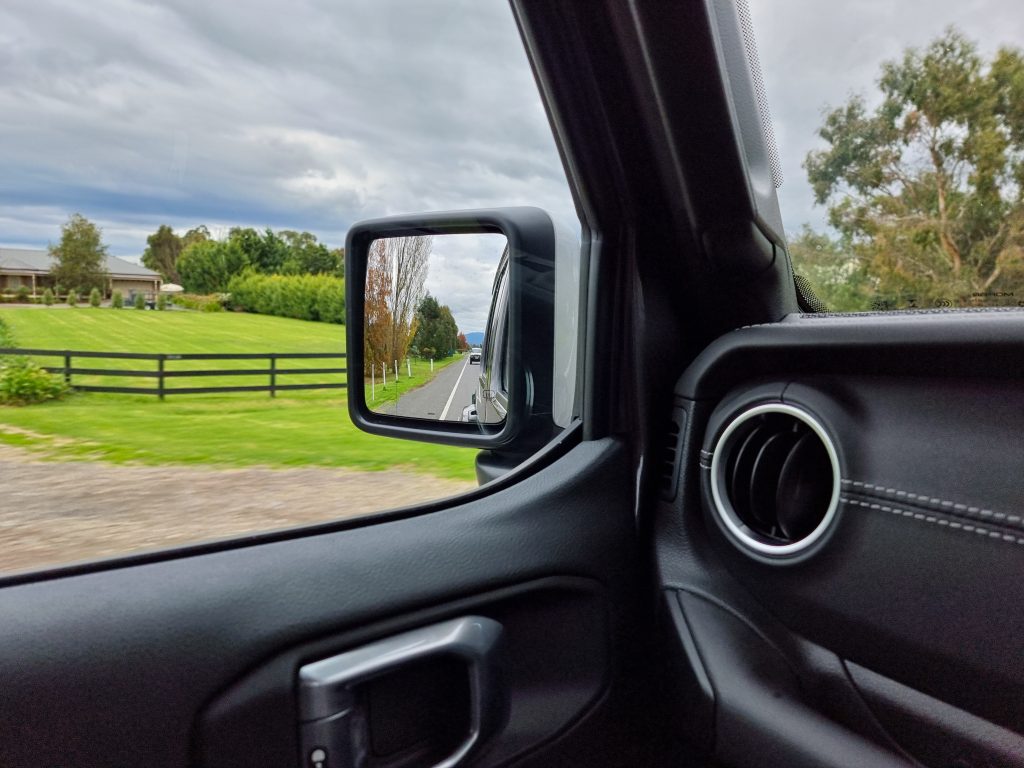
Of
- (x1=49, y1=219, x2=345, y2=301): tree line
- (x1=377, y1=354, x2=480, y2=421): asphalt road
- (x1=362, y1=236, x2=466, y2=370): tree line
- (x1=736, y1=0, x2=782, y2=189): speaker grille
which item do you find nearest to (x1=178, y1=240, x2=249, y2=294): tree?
(x1=49, y1=219, x2=345, y2=301): tree line

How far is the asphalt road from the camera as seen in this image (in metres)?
1.98

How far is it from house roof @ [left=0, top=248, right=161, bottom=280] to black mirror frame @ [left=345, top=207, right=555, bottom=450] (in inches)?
19.9

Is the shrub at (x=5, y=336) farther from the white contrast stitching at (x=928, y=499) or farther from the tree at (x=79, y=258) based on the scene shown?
the white contrast stitching at (x=928, y=499)

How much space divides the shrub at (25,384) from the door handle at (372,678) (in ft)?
2.45

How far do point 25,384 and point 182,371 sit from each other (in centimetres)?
32

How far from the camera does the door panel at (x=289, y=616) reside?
4.27ft

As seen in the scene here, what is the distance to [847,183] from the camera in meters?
1.71

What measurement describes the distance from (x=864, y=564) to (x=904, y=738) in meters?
0.34

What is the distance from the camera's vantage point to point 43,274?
1.56m

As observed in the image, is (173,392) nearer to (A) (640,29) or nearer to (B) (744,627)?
(A) (640,29)

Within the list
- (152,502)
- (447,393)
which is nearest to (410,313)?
(447,393)

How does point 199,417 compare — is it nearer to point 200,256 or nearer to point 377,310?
point 200,256

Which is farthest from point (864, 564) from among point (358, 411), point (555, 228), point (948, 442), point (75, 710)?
point (75, 710)

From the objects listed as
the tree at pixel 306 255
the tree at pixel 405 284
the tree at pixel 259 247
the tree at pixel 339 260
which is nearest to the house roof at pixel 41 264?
the tree at pixel 259 247
